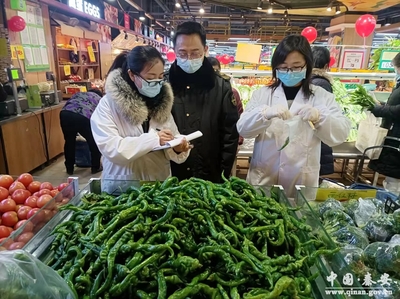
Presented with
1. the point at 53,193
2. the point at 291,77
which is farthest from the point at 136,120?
the point at 291,77

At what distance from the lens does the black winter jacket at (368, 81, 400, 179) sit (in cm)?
299

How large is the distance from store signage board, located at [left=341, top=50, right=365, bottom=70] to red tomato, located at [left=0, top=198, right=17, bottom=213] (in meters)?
4.78

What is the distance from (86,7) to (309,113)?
801 cm

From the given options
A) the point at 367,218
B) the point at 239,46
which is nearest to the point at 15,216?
the point at 367,218

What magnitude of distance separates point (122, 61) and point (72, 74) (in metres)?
7.59

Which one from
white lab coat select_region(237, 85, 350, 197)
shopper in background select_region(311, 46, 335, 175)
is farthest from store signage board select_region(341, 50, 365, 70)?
white lab coat select_region(237, 85, 350, 197)

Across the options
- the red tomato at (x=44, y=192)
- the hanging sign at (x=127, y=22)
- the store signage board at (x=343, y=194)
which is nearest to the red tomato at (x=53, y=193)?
the red tomato at (x=44, y=192)

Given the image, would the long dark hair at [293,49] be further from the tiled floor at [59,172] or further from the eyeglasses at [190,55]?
the tiled floor at [59,172]

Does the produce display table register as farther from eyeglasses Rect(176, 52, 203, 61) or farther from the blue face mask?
the blue face mask

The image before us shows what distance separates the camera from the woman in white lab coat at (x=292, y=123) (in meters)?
1.82

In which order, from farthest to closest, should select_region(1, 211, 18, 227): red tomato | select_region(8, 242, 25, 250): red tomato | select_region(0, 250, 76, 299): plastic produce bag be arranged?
select_region(1, 211, 18, 227): red tomato
select_region(8, 242, 25, 250): red tomato
select_region(0, 250, 76, 299): plastic produce bag

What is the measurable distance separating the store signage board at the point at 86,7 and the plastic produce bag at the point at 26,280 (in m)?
7.75

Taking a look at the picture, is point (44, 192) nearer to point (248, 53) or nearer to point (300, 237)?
point (300, 237)

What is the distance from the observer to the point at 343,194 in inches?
64.5
